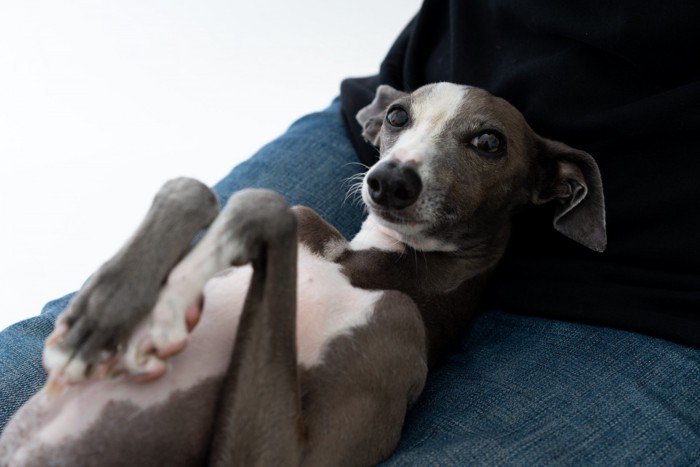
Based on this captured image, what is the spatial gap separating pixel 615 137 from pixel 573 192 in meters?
0.20

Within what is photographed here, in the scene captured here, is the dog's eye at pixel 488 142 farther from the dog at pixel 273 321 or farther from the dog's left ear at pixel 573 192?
the dog's left ear at pixel 573 192

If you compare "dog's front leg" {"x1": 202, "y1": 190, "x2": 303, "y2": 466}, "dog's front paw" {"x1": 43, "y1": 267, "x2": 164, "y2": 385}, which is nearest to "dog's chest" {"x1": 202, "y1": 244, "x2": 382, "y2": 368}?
"dog's front leg" {"x1": 202, "y1": 190, "x2": 303, "y2": 466}

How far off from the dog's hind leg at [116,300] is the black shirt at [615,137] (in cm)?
115

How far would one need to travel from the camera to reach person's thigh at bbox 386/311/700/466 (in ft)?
5.76

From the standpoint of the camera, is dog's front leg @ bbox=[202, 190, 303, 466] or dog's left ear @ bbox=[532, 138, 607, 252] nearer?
dog's front leg @ bbox=[202, 190, 303, 466]

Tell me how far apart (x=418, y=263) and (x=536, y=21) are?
0.86 m

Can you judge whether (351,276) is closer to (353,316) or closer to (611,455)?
(353,316)

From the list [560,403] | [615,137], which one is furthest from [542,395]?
[615,137]

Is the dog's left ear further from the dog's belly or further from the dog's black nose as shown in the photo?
the dog's belly

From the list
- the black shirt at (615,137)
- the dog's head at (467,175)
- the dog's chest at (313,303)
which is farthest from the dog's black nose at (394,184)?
the black shirt at (615,137)

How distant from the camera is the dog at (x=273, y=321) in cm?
141

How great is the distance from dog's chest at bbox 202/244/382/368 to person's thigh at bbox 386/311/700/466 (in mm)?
326

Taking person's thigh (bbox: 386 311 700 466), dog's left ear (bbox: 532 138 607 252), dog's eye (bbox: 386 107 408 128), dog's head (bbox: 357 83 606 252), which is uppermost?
dog's eye (bbox: 386 107 408 128)

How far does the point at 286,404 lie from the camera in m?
1.53
